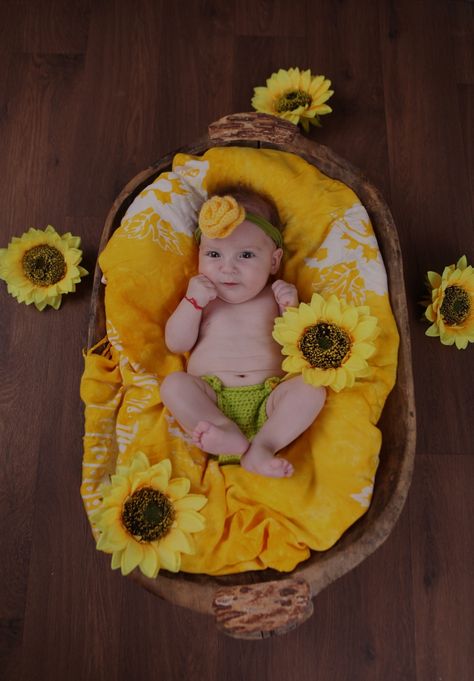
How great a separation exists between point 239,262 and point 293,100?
589mm

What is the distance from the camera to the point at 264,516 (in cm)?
125

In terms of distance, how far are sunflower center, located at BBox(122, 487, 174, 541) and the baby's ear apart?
1.83 ft

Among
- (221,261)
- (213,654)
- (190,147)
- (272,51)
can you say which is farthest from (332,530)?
(272,51)

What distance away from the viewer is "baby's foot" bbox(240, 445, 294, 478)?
1.18m

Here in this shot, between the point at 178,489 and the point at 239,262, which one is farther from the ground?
the point at 239,262

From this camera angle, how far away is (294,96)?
1707 mm

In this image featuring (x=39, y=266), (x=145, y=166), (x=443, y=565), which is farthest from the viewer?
(x=145, y=166)

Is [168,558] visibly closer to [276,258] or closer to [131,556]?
[131,556]

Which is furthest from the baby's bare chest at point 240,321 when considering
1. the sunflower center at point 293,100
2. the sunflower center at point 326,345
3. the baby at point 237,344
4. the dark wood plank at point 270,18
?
the dark wood plank at point 270,18

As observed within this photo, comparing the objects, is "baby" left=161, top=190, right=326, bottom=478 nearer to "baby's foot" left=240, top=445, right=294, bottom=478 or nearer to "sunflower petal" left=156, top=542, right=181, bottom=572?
"baby's foot" left=240, top=445, right=294, bottom=478

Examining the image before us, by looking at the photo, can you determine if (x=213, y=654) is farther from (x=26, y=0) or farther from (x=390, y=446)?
(x=26, y=0)

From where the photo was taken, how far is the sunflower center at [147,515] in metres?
1.10

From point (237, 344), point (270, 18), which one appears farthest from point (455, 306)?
point (270, 18)

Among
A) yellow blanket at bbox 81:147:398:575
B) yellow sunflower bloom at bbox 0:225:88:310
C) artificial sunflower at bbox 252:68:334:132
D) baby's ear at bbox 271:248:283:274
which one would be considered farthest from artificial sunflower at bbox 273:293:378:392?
artificial sunflower at bbox 252:68:334:132
